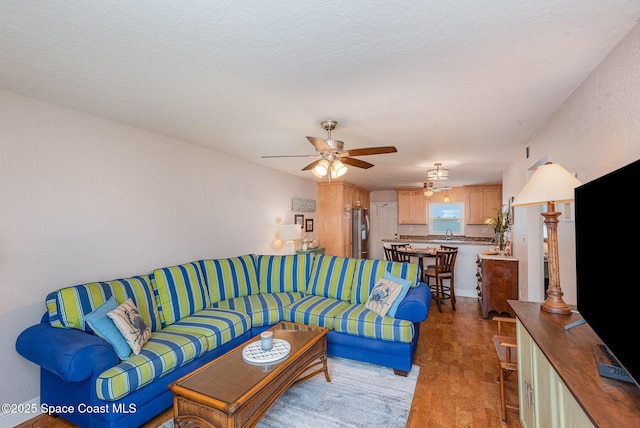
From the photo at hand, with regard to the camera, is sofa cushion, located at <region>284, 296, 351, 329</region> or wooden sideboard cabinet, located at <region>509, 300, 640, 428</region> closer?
wooden sideboard cabinet, located at <region>509, 300, 640, 428</region>

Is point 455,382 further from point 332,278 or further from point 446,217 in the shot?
point 446,217

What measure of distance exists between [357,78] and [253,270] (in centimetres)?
282

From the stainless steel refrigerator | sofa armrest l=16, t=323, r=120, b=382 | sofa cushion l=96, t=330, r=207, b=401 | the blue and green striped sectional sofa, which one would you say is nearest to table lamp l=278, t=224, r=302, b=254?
the blue and green striped sectional sofa

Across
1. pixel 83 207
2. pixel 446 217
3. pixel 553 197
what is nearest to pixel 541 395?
pixel 553 197

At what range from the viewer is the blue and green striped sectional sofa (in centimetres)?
180

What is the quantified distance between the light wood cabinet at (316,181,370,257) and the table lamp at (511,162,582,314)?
14.8 feet

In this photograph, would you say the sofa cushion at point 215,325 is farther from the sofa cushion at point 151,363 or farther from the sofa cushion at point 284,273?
the sofa cushion at point 284,273

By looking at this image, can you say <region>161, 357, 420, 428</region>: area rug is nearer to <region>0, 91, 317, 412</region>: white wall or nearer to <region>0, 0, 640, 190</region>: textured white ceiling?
<region>0, 91, 317, 412</region>: white wall

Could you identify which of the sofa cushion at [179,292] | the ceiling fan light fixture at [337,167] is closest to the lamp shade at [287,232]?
the sofa cushion at [179,292]

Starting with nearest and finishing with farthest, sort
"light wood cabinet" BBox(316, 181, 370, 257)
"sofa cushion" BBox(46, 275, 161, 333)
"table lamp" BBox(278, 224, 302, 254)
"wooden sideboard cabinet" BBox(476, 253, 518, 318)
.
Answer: "sofa cushion" BBox(46, 275, 161, 333), "wooden sideboard cabinet" BBox(476, 253, 518, 318), "table lamp" BBox(278, 224, 302, 254), "light wood cabinet" BBox(316, 181, 370, 257)

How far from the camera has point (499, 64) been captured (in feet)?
5.59

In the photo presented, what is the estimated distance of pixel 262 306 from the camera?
3.13m

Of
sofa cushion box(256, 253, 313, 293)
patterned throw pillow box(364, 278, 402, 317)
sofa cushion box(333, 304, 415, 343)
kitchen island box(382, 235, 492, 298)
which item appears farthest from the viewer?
kitchen island box(382, 235, 492, 298)

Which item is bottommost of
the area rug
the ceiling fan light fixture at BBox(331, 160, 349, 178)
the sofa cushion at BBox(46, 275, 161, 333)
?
the area rug
